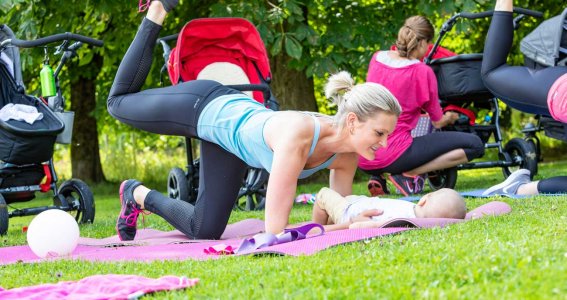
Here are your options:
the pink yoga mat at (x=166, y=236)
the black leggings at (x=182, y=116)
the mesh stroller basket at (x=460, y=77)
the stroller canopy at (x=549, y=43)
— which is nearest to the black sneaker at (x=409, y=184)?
the mesh stroller basket at (x=460, y=77)

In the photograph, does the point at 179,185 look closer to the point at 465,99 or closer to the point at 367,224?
the point at 465,99

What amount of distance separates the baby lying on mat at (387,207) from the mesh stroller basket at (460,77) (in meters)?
3.35

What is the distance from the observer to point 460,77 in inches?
333

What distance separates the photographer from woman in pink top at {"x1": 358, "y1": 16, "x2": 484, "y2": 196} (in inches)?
307

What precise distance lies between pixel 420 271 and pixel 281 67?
28.7ft

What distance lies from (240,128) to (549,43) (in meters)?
2.60

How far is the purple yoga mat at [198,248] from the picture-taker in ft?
13.4

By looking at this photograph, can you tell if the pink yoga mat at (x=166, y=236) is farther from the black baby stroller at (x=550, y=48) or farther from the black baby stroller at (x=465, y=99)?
the black baby stroller at (x=465, y=99)

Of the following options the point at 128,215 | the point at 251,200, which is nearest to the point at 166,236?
the point at 128,215

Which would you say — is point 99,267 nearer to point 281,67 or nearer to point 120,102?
point 120,102

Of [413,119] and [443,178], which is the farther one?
[443,178]

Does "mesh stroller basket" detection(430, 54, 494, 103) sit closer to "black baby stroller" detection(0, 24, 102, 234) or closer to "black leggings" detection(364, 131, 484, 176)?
"black leggings" detection(364, 131, 484, 176)

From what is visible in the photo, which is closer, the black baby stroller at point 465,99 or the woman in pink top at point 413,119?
the woman in pink top at point 413,119

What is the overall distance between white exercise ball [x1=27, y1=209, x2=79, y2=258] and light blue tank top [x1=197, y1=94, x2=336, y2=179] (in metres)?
0.95
